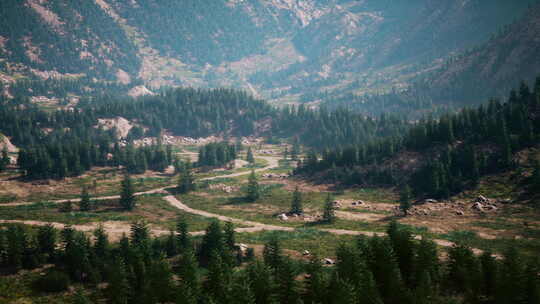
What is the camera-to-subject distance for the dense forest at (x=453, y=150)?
395 feet

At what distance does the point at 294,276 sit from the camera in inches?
2309

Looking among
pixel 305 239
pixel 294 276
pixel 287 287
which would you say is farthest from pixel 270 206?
pixel 287 287

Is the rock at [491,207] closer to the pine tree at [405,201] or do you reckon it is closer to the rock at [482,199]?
the rock at [482,199]

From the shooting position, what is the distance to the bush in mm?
66500

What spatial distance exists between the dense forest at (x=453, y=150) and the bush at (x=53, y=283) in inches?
4100

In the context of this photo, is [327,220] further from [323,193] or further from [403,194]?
[323,193]

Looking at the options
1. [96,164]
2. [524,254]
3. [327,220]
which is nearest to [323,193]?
[327,220]

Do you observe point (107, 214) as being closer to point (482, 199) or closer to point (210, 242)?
point (210, 242)

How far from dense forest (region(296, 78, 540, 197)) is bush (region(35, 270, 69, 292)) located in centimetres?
10414

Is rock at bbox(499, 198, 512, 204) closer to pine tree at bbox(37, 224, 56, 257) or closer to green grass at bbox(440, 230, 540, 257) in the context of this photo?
green grass at bbox(440, 230, 540, 257)

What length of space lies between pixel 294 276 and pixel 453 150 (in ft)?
323

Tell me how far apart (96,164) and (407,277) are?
15827 centimetres

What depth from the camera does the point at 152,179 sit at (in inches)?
6619

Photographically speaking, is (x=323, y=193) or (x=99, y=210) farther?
(x=323, y=193)
